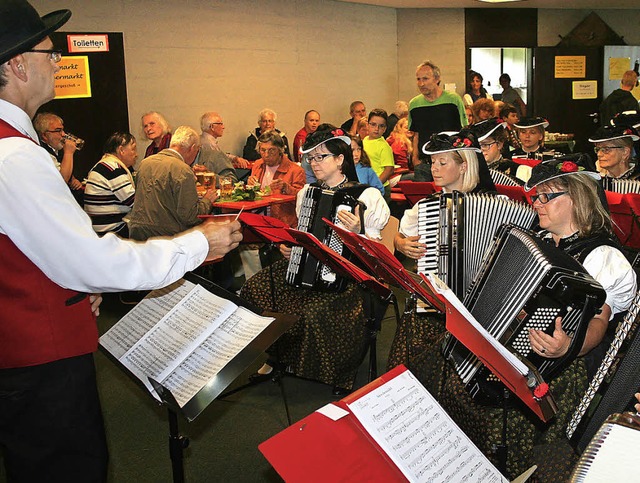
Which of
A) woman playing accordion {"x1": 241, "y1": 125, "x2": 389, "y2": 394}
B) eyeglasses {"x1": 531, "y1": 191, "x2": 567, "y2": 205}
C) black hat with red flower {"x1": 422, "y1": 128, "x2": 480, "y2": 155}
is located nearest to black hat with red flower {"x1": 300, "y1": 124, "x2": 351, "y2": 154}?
woman playing accordion {"x1": 241, "y1": 125, "x2": 389, "y2": 394}

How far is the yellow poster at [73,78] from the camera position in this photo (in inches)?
306

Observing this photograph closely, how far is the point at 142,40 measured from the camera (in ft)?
28.4

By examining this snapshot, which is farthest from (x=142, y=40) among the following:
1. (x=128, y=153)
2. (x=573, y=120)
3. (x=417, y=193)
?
(x=573, y=120)

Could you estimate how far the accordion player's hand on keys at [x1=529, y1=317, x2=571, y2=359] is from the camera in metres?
2.26

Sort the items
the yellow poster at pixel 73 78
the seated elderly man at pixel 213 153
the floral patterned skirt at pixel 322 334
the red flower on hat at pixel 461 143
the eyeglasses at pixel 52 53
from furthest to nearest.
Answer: the yellow poster at pixel 73 78 → the seated elderly man at pixel 213 153 → the floral patterned skirt at pixel 322 334 → the red flower on hat at pixel 461 143 → the eyeglasses at pixel 52 53

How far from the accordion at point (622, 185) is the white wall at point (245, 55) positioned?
5656 millimetres

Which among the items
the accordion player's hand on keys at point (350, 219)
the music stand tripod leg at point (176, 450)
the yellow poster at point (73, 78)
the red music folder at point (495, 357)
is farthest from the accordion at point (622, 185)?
the yellow poster at point (73, 78)

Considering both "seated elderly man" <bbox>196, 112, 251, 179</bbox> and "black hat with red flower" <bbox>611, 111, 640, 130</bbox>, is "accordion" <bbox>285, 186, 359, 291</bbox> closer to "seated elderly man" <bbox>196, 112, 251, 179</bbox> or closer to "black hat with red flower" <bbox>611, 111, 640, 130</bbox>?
"black hat with red flower" <bbox>611, 111, 640, 130</bbox>

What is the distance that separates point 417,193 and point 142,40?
5.32 meters

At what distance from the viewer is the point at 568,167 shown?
3000 millimetres

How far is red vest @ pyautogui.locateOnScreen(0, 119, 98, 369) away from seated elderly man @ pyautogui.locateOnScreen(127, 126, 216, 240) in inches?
139

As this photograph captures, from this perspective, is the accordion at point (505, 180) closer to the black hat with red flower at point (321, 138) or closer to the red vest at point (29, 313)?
the black hat with red flower at point (321, 138)

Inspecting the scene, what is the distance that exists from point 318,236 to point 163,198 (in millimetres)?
1978

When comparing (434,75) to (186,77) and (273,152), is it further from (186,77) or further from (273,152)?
(186,77)
